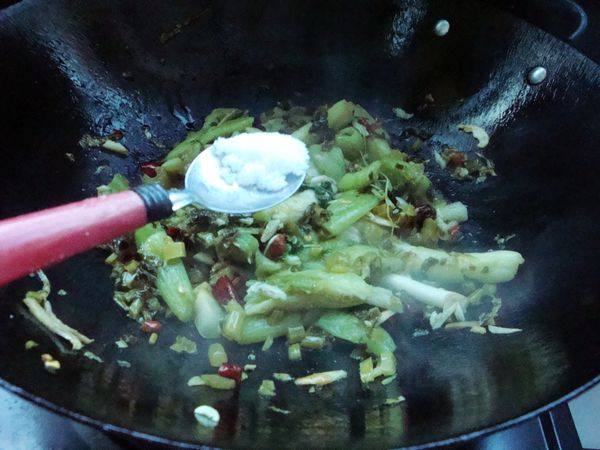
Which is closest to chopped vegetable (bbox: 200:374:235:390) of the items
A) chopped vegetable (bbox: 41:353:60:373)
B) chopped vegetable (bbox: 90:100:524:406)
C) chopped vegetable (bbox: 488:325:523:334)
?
chopped vegetable (bbox: 90:100:524:406)

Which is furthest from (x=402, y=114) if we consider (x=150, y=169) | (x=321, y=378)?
(x=321, y=378)

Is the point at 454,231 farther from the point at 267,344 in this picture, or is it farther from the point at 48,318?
the point at 48,318

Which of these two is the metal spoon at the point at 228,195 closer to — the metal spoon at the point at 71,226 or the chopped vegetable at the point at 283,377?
the metal spoon at the point at 71,226

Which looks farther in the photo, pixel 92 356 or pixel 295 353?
pixel 295 353

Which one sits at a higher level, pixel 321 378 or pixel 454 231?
pixel 454 231

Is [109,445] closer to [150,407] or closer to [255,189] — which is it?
[150,407]

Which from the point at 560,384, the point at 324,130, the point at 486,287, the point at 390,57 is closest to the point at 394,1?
the point at 390,57

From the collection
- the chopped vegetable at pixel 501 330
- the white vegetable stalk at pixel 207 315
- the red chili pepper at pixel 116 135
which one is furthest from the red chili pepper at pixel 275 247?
the red chili pepper at pixel 116 135
